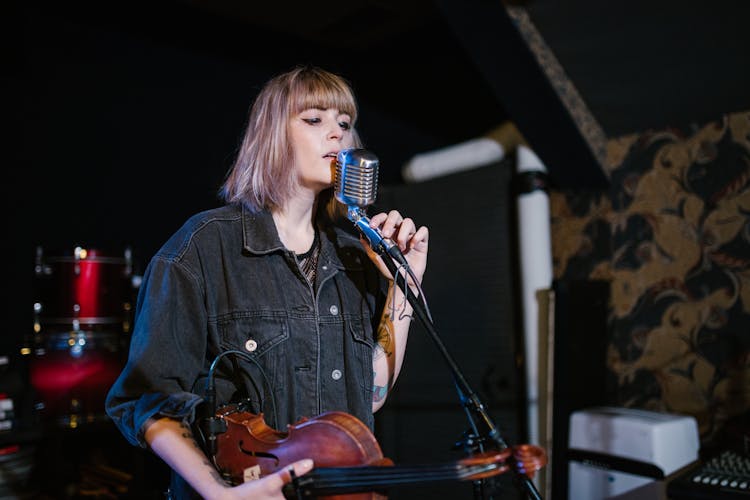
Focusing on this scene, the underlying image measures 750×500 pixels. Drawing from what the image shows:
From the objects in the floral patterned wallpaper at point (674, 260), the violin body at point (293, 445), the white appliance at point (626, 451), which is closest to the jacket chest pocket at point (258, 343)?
the violin body at point (293, 445)

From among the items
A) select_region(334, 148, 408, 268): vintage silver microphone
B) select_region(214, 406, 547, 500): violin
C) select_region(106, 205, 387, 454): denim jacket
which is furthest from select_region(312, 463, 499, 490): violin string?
select_region(334, 148, 408, 268): vintage silver microphone

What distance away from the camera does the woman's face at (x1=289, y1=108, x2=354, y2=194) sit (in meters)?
1.35

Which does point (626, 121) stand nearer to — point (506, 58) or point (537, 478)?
point (506, 58)

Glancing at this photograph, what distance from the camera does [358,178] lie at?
120 cm

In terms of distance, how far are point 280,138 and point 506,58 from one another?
5.02 feet

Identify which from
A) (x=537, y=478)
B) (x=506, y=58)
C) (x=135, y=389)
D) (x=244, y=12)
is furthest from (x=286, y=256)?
(x=244, y=12)

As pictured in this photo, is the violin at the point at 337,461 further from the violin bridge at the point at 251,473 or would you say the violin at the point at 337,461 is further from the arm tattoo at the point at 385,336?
the arm tattoo at the point at 385,336

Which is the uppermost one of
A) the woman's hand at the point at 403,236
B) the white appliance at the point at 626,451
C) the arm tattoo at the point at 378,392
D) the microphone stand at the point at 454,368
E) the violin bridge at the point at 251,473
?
the woman's hand at the point at 403,236

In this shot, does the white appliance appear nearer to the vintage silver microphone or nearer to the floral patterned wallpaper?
the floral patterned wallpaper

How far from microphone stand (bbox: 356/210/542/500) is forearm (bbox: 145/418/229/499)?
0.44 m

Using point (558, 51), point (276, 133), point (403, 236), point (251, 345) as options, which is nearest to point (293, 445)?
point (251, 345)

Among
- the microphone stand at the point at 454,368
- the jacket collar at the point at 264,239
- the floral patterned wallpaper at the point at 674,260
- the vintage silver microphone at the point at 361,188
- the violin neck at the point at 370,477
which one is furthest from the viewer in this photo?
the floral patterned wallpaper at the point at 674,260

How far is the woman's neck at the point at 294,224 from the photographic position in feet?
4.64

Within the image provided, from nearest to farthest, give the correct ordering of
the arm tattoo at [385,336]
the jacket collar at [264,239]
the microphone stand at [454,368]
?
the microphone stand at [454,368], the jacket collar at [264,239], the arm tattoo at [385,336]
